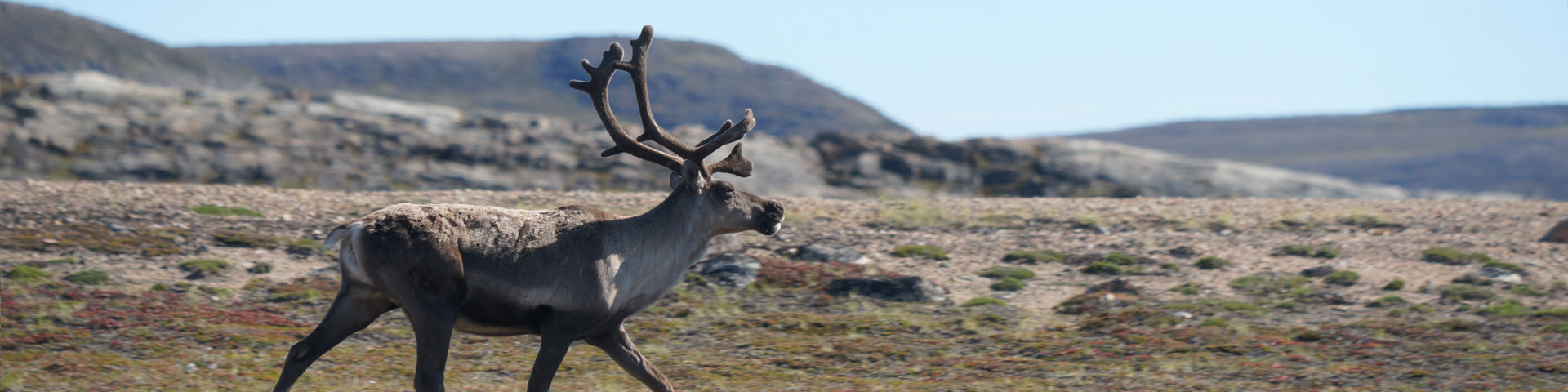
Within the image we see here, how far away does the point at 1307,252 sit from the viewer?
21891 mm

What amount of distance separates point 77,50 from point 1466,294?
188 meters

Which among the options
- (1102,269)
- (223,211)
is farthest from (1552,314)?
(223,211)

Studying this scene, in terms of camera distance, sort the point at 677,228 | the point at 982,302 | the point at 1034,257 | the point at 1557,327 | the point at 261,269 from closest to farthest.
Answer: the point at 677,228 → the point at 1557,327 → the point at 982,302 → the point at 261,269 → the point at 1034,257

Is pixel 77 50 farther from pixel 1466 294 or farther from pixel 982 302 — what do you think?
pixel 1466 294

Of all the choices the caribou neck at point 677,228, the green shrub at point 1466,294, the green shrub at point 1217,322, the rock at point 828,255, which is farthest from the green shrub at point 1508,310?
the caribou neck at point 677,228

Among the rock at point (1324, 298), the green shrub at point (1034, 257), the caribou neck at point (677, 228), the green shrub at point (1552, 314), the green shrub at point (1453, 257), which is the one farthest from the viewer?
the green shrub at point (1034, 257)

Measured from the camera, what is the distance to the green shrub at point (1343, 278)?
62.7 feet

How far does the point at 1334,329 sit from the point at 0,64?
17007cm

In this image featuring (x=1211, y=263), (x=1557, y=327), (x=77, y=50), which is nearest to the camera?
(x=1557, y=327)

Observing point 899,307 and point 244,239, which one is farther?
point 244,239

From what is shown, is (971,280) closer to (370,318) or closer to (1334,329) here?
(1334,329)

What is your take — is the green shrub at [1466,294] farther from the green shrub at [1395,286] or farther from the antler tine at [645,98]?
the antler tine at [645,98]

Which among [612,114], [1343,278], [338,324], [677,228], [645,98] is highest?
[645,98]

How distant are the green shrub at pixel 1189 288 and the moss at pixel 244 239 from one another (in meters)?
13.7
